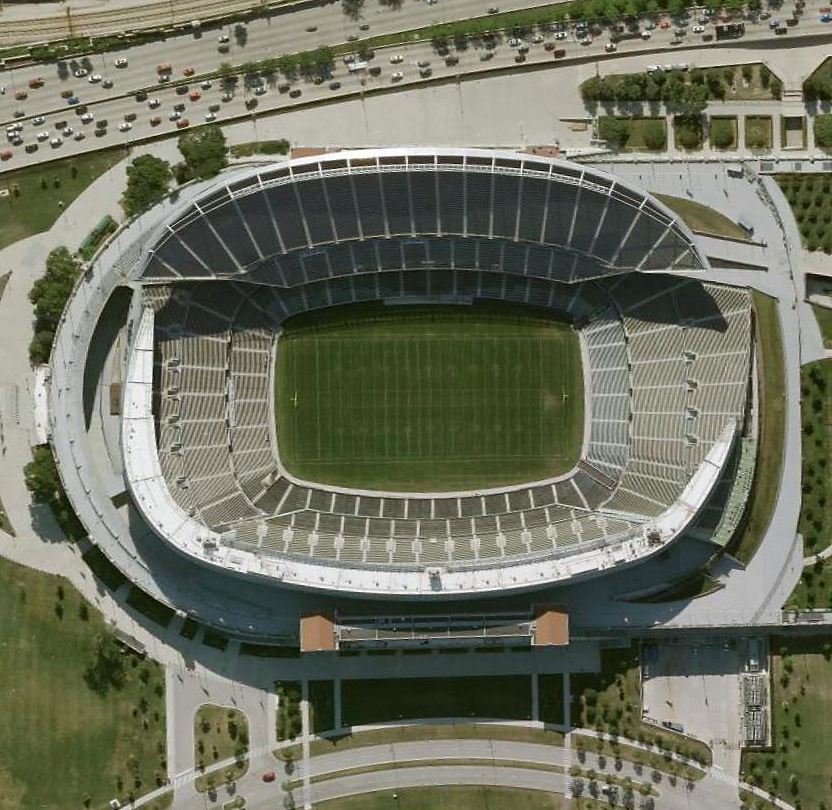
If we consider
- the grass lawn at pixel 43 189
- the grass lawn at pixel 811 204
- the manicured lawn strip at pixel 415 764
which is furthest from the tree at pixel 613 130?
the manicured lawn strip at pixel 415 764

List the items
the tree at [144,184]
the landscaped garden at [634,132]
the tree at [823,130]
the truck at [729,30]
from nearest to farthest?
the tree at [144,184] < the landscaped garden at [634,132] < the tree at [823,130] < the truck at [729,30]

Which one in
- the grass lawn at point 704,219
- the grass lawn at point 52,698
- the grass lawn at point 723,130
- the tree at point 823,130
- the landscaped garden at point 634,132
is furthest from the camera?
the grass lawn at point 723,130

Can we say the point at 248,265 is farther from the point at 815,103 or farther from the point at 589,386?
the point at 815,103

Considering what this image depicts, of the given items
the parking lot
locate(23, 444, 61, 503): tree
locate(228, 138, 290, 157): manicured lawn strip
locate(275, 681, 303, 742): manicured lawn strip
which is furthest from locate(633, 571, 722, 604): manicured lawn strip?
locate(23, 444, 61, 503): tree

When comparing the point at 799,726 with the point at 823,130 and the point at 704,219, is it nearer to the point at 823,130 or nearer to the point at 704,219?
the point at 704,219

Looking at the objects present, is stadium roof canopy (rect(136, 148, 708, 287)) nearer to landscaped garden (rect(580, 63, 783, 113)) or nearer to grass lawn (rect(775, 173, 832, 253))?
grass lawn (rect(775, 173, 832, 253))

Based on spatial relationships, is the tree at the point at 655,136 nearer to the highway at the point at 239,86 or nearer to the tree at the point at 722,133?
the tree at the point at 722,133

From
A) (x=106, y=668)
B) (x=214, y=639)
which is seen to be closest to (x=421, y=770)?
(x=214, y=639)

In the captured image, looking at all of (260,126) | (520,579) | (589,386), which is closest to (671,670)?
(520,579)
